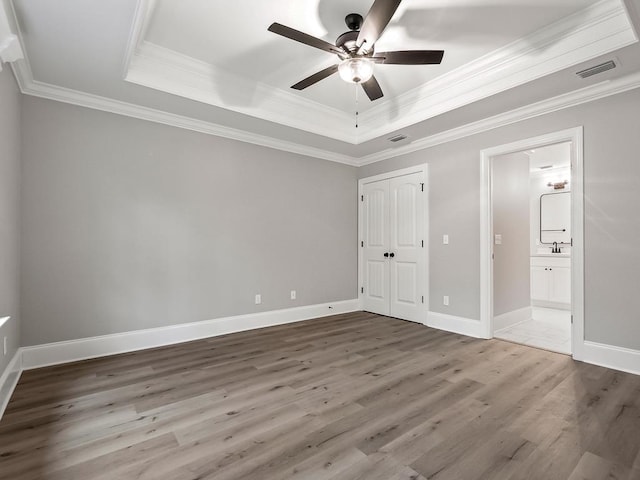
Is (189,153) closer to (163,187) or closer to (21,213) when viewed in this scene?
(163,187)

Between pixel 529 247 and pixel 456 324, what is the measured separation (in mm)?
1966

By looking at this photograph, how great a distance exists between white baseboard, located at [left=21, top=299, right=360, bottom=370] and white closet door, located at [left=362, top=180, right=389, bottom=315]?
3.22 feet

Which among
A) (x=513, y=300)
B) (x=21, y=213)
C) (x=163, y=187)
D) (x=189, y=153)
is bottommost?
(x=513, y=300)

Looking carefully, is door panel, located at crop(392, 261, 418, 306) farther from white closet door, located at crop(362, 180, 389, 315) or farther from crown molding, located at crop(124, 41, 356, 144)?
crown molding, located at crop(124, 41, 356, 144)

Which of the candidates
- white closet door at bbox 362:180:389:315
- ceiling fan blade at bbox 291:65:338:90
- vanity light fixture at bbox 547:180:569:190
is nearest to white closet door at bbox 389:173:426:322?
white closet door at bbox 362:180:389:315

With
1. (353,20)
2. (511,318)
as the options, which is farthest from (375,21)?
(511,318)

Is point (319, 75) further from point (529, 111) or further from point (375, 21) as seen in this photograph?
point (529, 111)

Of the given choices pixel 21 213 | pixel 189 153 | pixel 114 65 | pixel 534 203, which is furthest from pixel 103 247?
pixel 534 203

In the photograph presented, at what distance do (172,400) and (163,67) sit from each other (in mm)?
3028

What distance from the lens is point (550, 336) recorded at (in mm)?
4047

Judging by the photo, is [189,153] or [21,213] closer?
[21,213]

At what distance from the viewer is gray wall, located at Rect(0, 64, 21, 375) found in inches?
93.7

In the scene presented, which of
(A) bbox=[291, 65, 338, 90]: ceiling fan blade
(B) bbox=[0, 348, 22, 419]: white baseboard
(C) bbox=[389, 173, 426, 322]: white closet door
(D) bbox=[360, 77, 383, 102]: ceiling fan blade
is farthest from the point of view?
(C) bbox=[389, 173, 426, 322]: white closet door

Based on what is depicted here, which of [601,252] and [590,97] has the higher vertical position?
[590,97]
